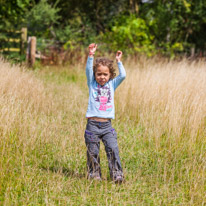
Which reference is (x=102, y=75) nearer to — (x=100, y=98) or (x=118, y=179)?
(x=100, y=98)

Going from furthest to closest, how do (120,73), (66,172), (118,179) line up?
1. (66,172)
2. (120,73)
3. (118,179)

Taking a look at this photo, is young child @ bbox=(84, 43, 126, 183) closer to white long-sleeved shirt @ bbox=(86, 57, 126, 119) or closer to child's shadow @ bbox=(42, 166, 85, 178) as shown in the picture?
white long-sleeved shirt @ bbox=(86, 57, 126, 119)

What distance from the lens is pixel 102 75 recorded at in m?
3.40

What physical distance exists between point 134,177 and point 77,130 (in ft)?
5.59

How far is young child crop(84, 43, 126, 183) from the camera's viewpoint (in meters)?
3.35

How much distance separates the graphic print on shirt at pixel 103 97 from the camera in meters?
3.38

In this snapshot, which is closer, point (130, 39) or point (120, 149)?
point (120, 149)

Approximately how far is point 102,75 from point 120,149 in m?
1.41

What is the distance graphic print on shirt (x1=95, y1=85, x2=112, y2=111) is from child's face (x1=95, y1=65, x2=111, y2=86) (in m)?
0.07

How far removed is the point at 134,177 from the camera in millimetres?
3451

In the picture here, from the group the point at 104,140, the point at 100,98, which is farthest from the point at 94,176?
the point at 100,98

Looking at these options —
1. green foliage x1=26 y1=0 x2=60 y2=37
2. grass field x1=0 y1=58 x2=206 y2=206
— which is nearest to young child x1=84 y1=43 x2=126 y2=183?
grass field x1=0 y1=58 x2=206 y2=206

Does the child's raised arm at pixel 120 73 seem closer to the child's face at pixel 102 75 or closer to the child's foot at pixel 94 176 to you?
the child's face at pixel 102 75

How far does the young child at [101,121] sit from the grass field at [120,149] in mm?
159
